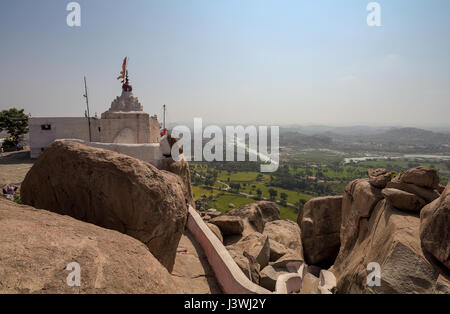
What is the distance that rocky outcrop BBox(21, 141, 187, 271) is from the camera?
5582 millimetres

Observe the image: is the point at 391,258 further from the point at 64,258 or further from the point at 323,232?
the point at 323,232

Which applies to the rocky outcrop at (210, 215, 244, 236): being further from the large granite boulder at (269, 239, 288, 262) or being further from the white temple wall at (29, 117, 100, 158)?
the white temple wall at (29, 117, 100, 158)

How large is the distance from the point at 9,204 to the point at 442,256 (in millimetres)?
10128

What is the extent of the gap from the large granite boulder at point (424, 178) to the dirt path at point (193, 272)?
846cm

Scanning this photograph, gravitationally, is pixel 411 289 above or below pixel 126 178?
below

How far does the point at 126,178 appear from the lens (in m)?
5.61

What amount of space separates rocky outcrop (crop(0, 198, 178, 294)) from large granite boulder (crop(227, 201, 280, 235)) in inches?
460

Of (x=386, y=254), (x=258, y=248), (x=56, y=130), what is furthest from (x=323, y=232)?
(x=56, y=130)

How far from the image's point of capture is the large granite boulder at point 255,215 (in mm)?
16828

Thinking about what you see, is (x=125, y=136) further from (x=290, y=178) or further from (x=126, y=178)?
(x=290, y=178)

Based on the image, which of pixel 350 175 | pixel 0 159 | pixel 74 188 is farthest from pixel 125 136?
pixel 350 175

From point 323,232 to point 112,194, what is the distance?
16.0 metres

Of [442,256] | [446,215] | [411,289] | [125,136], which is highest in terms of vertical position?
[125,136]

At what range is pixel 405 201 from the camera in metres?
8.68
